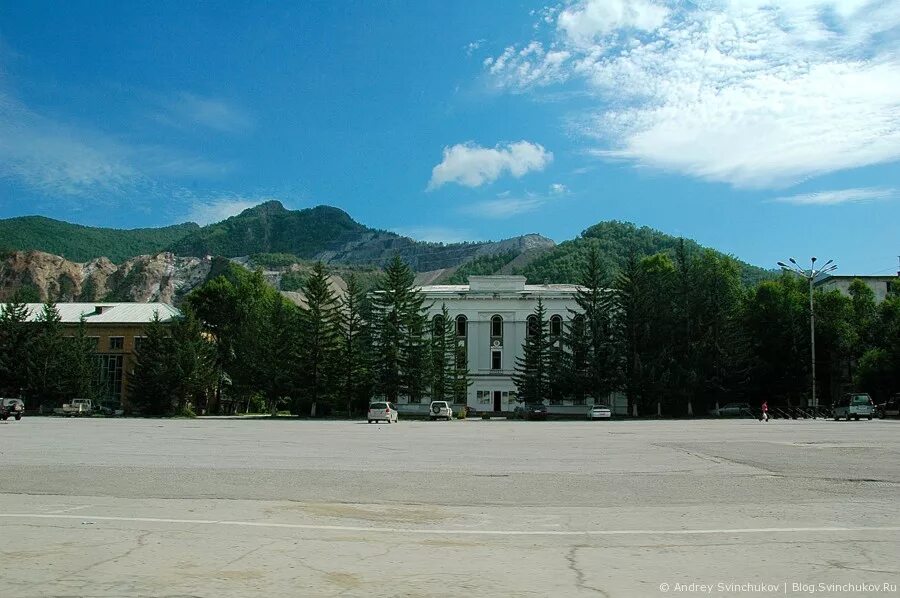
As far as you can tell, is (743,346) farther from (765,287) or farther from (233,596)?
(233,596)

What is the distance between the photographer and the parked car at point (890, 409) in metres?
60.9

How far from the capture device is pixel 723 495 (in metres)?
12.9

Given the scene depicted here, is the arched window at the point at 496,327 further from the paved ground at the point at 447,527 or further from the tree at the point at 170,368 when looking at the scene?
the paved ground at the point at 447,527

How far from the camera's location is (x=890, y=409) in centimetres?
6197

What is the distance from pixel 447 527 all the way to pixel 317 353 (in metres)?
61.0

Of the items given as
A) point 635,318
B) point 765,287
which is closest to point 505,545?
point 635,318

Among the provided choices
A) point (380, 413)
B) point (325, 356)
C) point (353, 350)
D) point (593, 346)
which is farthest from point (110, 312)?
point (593, 346)

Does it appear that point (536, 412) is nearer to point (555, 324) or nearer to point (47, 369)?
point (555, 324)

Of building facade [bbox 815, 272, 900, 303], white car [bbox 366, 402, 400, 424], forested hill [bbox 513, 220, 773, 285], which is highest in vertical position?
forested hill [bbox 513, 220, 773, 285]

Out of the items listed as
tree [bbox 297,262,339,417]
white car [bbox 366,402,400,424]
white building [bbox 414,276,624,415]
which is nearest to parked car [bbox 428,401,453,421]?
tree [bbox 297,262,339,417]

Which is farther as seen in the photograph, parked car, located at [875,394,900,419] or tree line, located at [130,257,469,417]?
tree line, located at [130,257,469,417]

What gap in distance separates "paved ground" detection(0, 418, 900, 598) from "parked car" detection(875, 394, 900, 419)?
164 feet

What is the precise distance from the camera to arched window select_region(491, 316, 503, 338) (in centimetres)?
8450

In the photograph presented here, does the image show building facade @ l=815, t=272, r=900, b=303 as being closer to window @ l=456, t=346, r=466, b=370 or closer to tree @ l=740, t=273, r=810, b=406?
tree @ l=740, t=273, r=810, b=406
